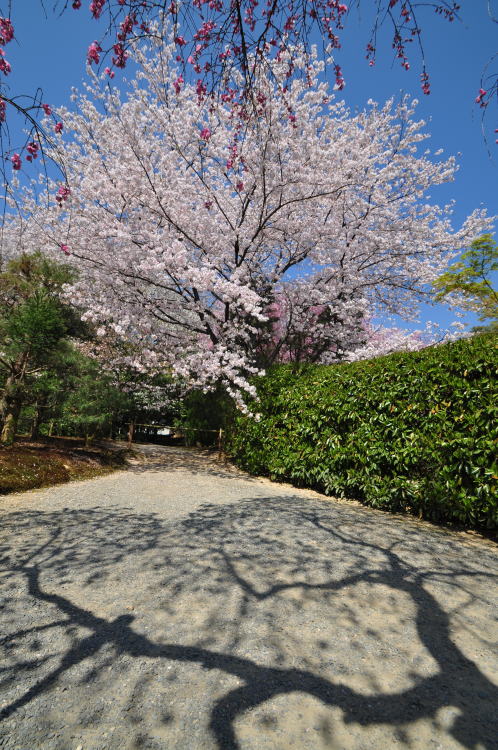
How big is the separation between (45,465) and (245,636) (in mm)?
6254

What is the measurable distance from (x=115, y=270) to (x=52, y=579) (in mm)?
8366

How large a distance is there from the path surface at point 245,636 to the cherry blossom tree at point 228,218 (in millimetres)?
5481

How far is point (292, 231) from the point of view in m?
10.7

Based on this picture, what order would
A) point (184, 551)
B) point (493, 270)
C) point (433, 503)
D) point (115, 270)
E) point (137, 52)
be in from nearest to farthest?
point (184, 551)
point (433, 503)
point (137, 52)
point (115, 270)
point (493, 270)

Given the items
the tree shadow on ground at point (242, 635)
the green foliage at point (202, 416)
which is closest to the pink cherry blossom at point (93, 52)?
the tree shadow on ground at point (242, 635)

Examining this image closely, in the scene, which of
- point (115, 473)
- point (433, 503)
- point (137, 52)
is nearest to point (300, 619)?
point (433, 503)

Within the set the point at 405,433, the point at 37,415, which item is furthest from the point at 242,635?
the point at 37,415

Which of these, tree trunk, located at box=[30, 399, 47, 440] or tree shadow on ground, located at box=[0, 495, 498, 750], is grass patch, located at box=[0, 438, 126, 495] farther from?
tree shadow on ground, located at box=[0, 495, 498, 750]

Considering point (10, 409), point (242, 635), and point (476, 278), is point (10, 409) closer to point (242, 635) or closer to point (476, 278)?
point (242, 635)

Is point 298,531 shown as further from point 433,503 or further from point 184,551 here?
point 433,503

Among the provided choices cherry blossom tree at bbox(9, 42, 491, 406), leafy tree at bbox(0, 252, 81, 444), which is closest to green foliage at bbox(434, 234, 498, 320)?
cherry blossom tree at bbox(9, 42, 491, 406)

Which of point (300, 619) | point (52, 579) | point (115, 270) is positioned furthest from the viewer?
point (115, 270)

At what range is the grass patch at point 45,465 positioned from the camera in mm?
6137

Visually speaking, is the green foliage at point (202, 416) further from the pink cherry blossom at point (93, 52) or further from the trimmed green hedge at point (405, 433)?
the pink cherry blossom at point (93, 52)
